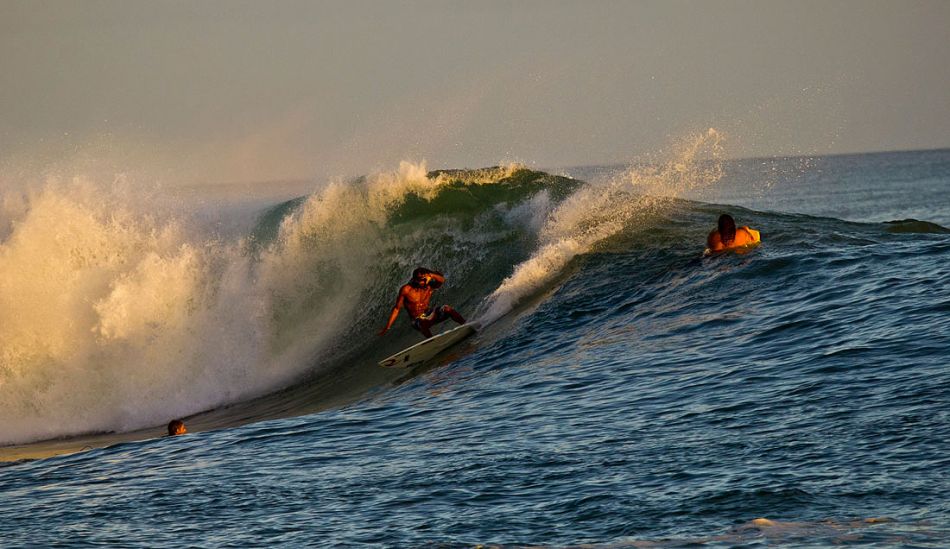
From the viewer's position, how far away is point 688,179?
774 inches

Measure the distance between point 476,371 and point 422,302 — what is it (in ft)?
8.23

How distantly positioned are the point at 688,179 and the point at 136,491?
13045mm

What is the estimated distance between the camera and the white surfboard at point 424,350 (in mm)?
14172

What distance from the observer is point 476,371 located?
12.9 meters

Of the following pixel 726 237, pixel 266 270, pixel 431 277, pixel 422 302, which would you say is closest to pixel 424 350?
pixel 422 302

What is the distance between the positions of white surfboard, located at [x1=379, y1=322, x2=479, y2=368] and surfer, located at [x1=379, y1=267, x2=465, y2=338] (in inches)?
19.4

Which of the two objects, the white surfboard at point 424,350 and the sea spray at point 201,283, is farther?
the sea spray at point 201,283

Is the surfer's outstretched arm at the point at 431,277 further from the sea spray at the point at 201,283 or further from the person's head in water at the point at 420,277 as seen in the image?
the sea spray at the point at 201,283

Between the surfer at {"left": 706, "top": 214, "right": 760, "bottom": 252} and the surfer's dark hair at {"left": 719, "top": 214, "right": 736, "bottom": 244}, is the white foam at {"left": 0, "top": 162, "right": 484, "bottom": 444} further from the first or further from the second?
the surfer's dark hair at {"left": 719, "top": 214, "right": 736, "bottom": 244}

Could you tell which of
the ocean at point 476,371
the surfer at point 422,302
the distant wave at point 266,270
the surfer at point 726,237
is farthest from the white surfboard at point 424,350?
the surfer at point 726,237

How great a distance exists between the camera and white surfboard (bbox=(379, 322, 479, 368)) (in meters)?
14.2

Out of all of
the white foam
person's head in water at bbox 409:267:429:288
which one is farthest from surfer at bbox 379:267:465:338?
the white foam

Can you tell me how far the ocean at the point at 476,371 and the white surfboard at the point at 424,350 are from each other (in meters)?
0.19

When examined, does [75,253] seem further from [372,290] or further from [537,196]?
[537,196]
